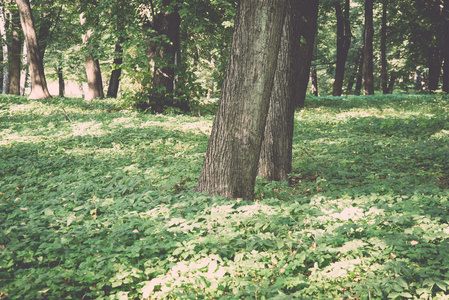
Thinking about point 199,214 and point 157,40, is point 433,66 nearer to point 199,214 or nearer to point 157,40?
point 157,40

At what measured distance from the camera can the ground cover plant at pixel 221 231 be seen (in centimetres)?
265

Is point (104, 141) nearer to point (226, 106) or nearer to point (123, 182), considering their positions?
point (123, 182)

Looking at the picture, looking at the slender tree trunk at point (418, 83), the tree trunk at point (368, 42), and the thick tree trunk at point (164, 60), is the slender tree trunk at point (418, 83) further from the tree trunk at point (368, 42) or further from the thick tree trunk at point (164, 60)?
the thick tree trunk at point (164, 60)

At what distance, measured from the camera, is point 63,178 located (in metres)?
6.05

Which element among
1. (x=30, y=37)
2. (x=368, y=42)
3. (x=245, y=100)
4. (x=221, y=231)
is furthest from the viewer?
(x=368, y=42)

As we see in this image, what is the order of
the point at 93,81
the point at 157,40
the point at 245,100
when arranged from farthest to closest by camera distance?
the point at 93,81, the point at 157,40, the point at 245,100

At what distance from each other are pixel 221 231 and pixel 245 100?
1750 millimetres

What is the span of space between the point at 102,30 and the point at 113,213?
386 inches

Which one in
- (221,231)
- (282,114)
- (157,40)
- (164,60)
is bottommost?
(221,231)

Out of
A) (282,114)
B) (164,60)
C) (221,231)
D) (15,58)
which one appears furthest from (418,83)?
(221,231)

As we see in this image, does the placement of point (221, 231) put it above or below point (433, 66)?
below

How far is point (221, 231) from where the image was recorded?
3375 mm

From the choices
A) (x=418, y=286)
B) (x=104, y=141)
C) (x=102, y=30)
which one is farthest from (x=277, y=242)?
(x=102, y=30)

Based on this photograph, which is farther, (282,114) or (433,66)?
(433,66)
